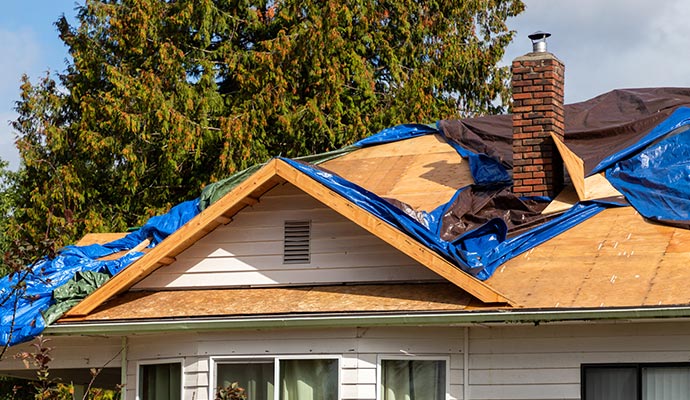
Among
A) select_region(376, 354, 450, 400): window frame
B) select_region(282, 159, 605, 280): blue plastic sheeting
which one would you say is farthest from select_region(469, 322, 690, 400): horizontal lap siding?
select_region(282, 159, 605, 280): blue plastic sheeting

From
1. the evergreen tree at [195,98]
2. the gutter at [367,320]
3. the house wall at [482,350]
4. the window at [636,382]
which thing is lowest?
the window at [636,382]

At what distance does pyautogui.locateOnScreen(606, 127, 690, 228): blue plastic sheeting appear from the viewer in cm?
1468

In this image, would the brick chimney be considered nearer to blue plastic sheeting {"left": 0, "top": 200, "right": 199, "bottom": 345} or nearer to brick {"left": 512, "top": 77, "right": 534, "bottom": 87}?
brick {"left": 512, "top": 77, "right": 534, "bottom": 87}

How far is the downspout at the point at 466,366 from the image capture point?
529 inches

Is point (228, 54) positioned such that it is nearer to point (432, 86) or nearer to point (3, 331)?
point (432, 86)

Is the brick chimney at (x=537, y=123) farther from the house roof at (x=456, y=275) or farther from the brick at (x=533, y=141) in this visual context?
the house roof at (x=456, y=275)

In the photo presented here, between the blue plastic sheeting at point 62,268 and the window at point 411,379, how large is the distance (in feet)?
12.6

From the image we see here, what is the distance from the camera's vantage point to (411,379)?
1381cm

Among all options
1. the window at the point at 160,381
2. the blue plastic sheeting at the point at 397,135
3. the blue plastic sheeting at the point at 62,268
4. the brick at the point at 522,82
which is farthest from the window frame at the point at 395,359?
the blue plastic sheeting at the point at 397,135

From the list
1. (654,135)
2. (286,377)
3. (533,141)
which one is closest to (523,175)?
(533,141)

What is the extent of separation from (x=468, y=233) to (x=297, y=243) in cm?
204

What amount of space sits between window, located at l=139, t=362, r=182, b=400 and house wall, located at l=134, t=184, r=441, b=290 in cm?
101

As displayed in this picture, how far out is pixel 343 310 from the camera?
13695 mm

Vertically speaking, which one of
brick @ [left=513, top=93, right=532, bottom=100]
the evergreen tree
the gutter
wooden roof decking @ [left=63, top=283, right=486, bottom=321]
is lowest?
the gutter
